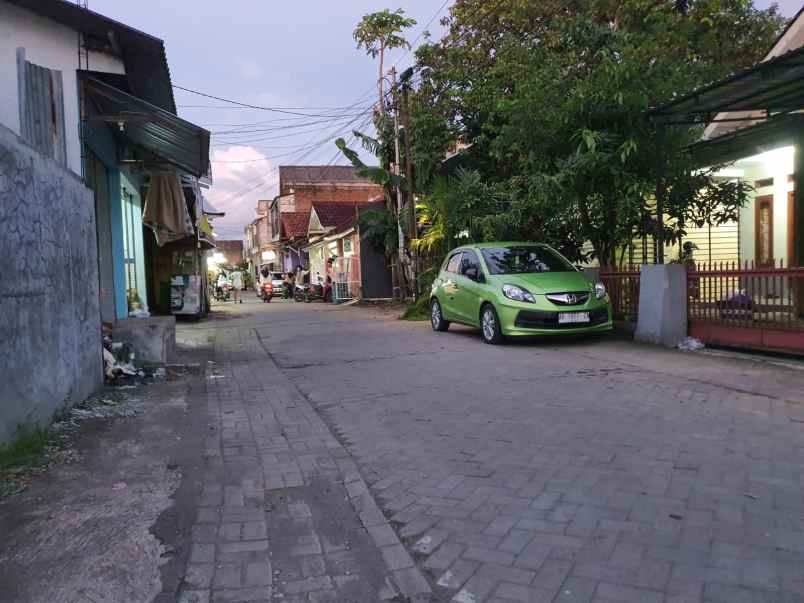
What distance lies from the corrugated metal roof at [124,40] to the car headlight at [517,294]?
5.86 m

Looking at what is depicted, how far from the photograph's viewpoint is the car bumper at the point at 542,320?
9.48 metres

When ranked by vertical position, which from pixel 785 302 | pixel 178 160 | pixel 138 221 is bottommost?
pixel 785 302

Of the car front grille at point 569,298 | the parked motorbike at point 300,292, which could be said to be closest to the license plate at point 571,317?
the car front grille at point 569,298

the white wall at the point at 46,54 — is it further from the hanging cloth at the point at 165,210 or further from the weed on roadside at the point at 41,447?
the hanging cloth at the point at 165,210

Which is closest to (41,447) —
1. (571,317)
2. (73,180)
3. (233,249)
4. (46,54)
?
(73,180)

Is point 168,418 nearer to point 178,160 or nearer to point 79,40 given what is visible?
point 79,40

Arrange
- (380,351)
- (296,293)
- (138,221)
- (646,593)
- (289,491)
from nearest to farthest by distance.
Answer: (646,593)
(289,491)
(380,351)
(138,221)
(296,293)

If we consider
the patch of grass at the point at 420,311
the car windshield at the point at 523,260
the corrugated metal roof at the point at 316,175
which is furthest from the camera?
the corrugated metal roof at the point at 316,175

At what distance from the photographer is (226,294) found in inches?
1465

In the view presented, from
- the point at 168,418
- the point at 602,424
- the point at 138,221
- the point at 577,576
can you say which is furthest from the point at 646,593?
the point at 138,221

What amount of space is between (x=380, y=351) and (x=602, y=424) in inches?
210

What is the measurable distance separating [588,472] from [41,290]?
4.36 meters

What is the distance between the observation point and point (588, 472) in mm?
Answer: 4062

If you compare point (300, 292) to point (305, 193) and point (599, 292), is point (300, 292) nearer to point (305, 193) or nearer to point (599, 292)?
point (305, 193)
